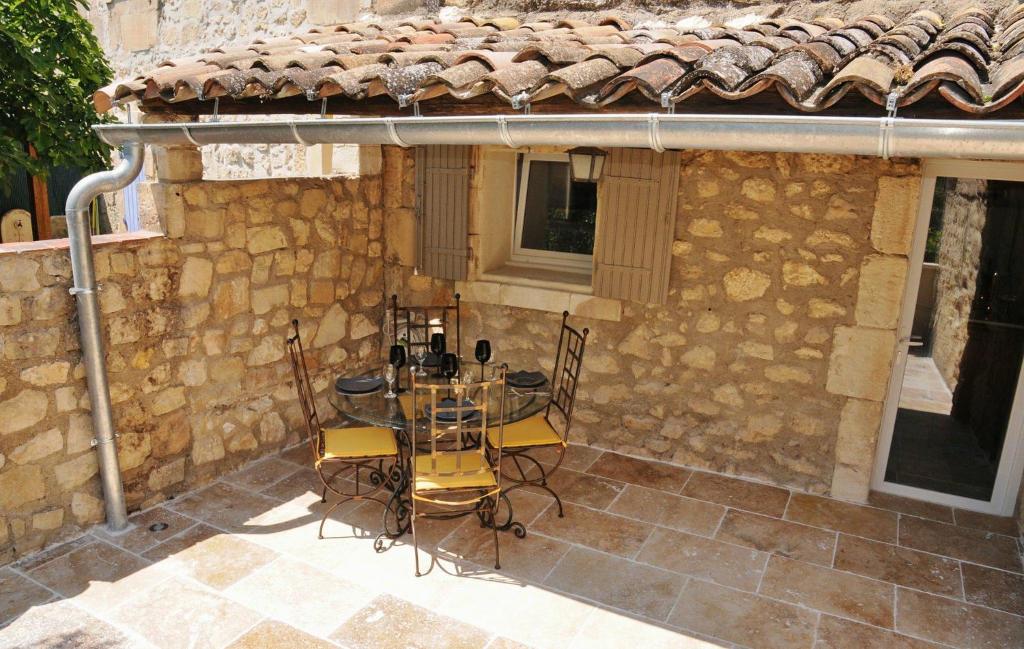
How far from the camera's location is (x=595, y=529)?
4184mm

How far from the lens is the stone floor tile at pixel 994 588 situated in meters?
3.60

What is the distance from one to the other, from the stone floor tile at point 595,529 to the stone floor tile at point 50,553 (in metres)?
2.44

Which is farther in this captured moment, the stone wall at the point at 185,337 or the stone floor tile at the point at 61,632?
the stone wall at the point at 185,337

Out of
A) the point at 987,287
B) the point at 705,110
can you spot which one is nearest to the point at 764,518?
the point at 987,287

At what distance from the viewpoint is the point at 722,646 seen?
3.22 m

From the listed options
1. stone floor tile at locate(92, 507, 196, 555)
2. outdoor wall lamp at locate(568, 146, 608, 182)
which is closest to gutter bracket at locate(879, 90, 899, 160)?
outdoor wall lamp at locate(568, 146, 608, 182)

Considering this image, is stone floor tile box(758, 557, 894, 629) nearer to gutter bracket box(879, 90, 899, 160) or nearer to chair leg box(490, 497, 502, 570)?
chair leg box(490, 497, 502, 570)

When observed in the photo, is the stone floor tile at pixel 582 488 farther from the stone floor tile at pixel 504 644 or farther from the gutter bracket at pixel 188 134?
the gutter bracket at pixel 188 134

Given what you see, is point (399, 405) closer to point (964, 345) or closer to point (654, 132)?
point (654, 132)

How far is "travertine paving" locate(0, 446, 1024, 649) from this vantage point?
326 cm

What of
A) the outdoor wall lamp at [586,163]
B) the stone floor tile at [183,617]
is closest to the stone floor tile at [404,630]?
the stone floor tile at [183,617]

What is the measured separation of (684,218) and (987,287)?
1853mm

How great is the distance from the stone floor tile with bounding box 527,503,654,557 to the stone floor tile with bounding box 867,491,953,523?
1.58m

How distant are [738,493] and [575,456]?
3.74ft
